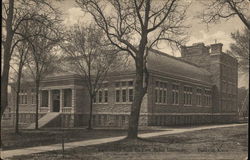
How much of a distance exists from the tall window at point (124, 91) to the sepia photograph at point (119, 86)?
105mm

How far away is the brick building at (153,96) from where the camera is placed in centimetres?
3434

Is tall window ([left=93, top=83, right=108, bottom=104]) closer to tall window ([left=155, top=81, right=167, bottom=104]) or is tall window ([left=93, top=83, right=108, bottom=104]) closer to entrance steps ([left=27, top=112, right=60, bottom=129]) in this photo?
entrance steps ([left=27, top=112, right=60, bottom=129])

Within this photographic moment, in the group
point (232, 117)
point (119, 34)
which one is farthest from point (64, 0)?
point (232, 117)

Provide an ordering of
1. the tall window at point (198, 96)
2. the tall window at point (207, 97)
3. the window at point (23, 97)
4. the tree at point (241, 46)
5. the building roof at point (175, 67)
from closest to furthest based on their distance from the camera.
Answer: the tree at point (241, 46) → the building roof at point (175, 67) → the tall window at point (198, 96) → the window at point (23, 97) → the tall window at point (207, 97)

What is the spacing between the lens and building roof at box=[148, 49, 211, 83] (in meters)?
35.2

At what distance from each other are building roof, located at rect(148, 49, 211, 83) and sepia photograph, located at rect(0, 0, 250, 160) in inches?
8.8

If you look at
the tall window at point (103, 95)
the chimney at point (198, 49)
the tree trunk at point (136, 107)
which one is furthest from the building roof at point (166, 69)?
the tree trunk at point (136, 107)

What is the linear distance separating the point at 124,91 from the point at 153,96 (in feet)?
10.8

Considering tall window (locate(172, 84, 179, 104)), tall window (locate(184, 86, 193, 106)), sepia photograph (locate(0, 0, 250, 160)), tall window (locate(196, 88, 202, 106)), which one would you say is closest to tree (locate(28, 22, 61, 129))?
sepia photograph (locate(0, 0, 250, 160))

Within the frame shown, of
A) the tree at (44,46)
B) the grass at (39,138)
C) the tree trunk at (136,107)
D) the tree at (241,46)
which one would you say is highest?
the tree at (241,46)

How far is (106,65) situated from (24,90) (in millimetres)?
18997

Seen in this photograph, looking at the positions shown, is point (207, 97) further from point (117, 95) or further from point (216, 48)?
point (117, 95)

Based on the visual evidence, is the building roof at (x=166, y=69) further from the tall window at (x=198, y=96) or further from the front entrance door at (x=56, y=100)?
the front entrance door at (x=56, y=100)

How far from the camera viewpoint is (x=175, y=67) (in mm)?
40406
